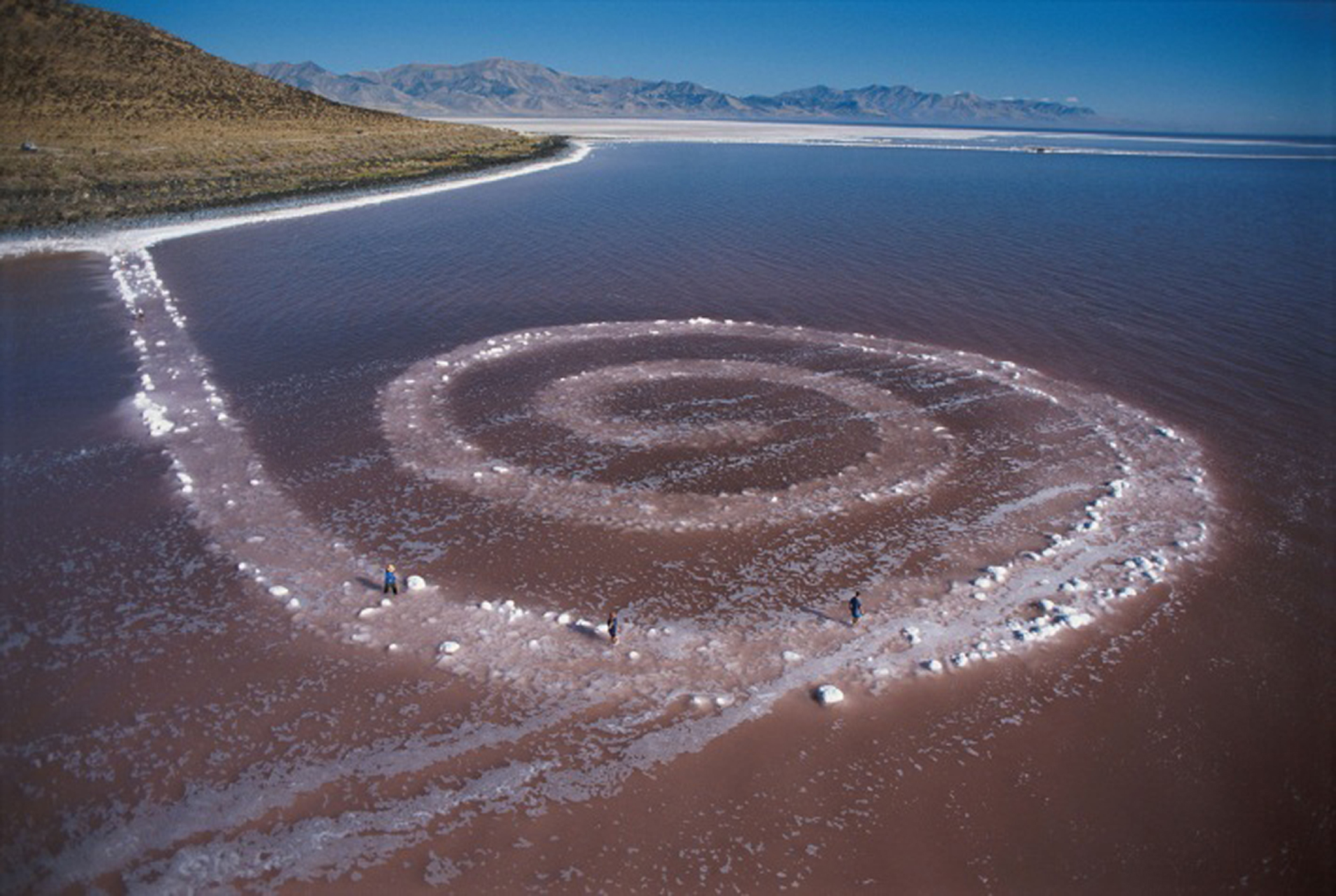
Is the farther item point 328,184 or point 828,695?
point 328,184

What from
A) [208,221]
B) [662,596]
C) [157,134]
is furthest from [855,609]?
[157,134]

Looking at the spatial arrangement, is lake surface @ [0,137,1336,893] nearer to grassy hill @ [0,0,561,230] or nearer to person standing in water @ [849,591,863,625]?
person standing in water @ [849,591,863,625]

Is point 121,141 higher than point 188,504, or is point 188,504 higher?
point 121,141

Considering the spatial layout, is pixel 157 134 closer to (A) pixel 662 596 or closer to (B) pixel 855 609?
(A) pixel 662 596

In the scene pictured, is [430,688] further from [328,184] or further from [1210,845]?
[328,184]

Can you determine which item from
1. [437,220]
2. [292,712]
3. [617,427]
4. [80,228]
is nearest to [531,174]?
[437,220]

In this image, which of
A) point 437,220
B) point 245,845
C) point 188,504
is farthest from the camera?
point 437,220

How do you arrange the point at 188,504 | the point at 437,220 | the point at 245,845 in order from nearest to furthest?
the point at 245,845 → the point at 188,504 → the point at 437,220

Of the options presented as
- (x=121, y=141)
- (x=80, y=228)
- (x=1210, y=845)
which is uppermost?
(x=121, y=141)
